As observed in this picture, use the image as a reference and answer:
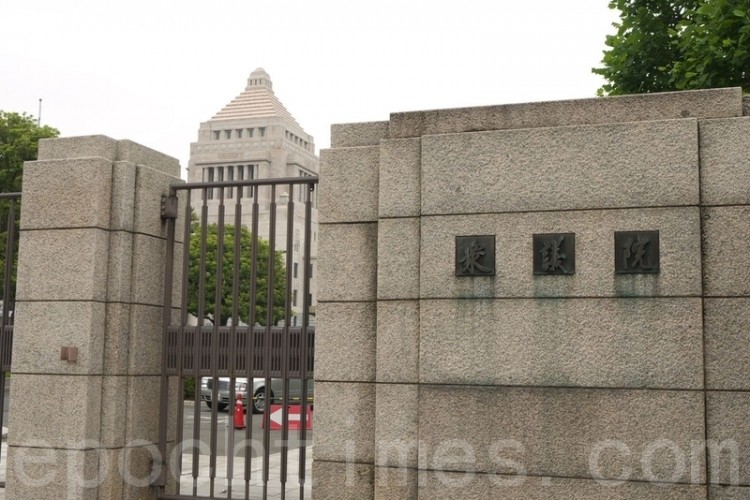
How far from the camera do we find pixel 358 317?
6727 mm

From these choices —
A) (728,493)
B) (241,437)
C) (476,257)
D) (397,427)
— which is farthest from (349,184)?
(241,437)

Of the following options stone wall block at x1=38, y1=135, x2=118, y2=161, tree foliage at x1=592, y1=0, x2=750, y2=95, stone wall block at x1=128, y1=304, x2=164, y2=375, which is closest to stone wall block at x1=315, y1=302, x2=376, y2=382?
stone wall block at x1=128, y1=304, x2=164, y2=375

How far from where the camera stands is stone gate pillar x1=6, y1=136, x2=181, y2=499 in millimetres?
7426

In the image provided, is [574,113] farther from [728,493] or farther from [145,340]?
[145,340]

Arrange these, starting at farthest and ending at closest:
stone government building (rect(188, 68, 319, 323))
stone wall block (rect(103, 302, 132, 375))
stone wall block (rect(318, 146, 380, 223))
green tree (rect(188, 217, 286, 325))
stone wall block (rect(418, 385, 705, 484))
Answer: stone government building (rect(188, 68, 319, 323)) < green tree (rect(188, 217, 286, 325)) < stone wall block (rect(103, 302, 132, 375)) < stone wall block (rect(318, 146, 380, 223)) < stone wall block (rect(418, 385, 705, 484))

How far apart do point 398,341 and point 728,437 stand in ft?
7.91

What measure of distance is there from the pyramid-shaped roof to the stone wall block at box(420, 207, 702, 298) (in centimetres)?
8057

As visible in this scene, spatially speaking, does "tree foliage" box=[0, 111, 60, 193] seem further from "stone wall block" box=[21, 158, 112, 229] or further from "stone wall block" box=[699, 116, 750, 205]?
"stone wall block" box=[699, 116, 750, 205]

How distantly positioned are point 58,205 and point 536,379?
451 centimetres

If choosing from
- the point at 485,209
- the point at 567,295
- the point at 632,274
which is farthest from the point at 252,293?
the point at 632,274

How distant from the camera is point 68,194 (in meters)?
7.61

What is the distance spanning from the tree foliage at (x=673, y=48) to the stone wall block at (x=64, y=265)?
9225mm

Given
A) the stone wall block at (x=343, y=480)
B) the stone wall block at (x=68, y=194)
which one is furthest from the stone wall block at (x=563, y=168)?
the stone wall block at (x=68, y=194)

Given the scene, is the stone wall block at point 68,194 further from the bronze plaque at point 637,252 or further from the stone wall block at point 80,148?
the bronze plaque at point 637,252
